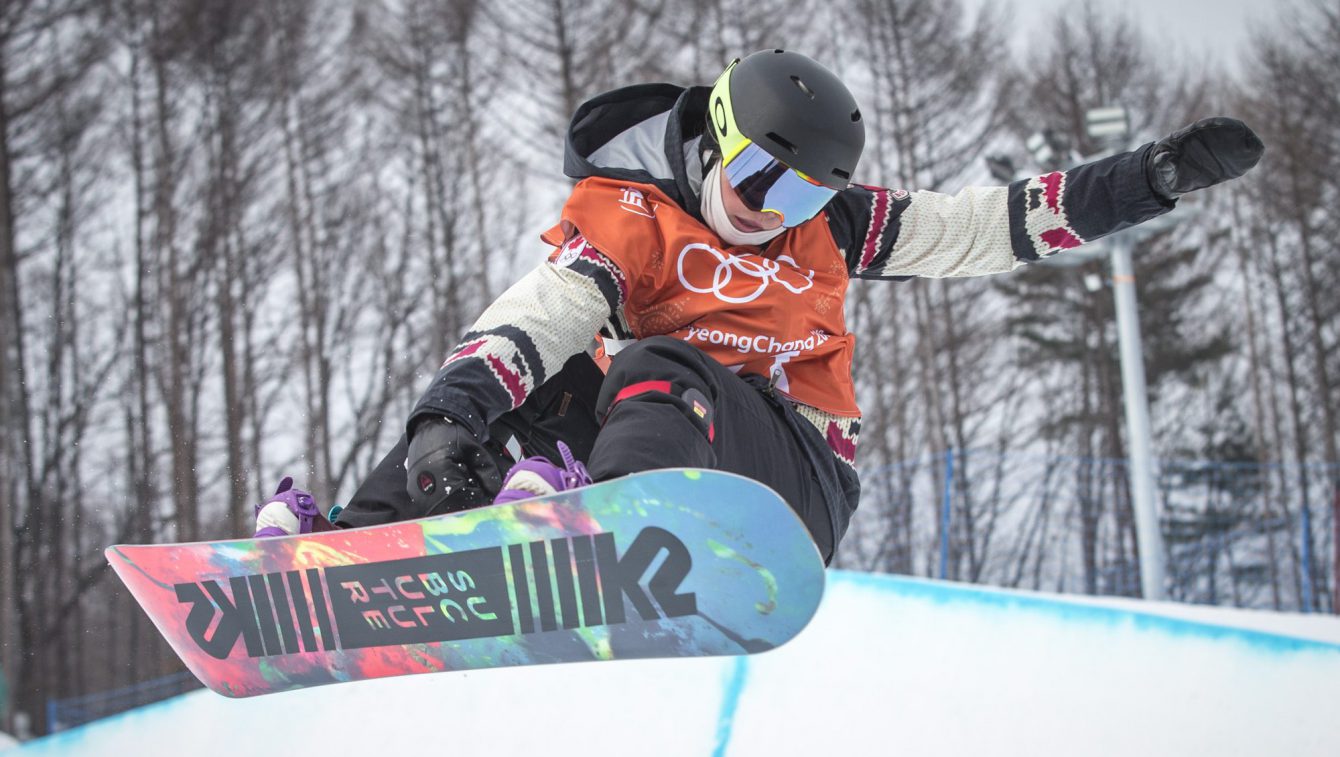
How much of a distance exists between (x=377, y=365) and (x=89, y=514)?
3.54 metres

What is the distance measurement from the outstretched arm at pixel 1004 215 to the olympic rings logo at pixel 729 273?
0.90 ft

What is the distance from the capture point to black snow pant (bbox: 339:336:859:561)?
1.81m

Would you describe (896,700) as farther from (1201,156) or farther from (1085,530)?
(1085,530)

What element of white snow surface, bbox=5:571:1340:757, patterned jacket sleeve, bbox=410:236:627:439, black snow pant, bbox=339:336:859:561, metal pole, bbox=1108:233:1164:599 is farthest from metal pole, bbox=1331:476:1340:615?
patterned jacket sleeve, bbox=410:236:627:439

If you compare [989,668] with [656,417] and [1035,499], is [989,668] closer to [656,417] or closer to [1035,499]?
[656,417]

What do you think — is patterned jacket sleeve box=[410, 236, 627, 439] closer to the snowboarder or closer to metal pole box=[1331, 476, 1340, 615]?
the snowboarder

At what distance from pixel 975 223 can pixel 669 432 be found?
1.05 metres

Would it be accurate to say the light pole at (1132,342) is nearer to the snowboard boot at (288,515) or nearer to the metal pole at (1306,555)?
the metal pole at (1306,555)

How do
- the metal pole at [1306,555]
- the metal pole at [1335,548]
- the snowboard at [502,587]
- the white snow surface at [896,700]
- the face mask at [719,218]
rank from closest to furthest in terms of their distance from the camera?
the snowboard at [502,587]
the face mask at [719,218]
the white snow surface at [896,700]
the metal pole at [1306,555]
the metal pole at [1335,548]

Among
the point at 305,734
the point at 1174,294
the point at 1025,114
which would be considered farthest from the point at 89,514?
the point at 1174,294

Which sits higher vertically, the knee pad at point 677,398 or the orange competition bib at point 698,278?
the orange competition bib at point 698,278

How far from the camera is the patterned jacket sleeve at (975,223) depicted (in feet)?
7.54

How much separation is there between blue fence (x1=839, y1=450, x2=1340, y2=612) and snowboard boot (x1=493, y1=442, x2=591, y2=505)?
8.03m

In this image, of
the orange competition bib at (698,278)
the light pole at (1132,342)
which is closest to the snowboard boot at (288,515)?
the orange competition bib at (698,278)
